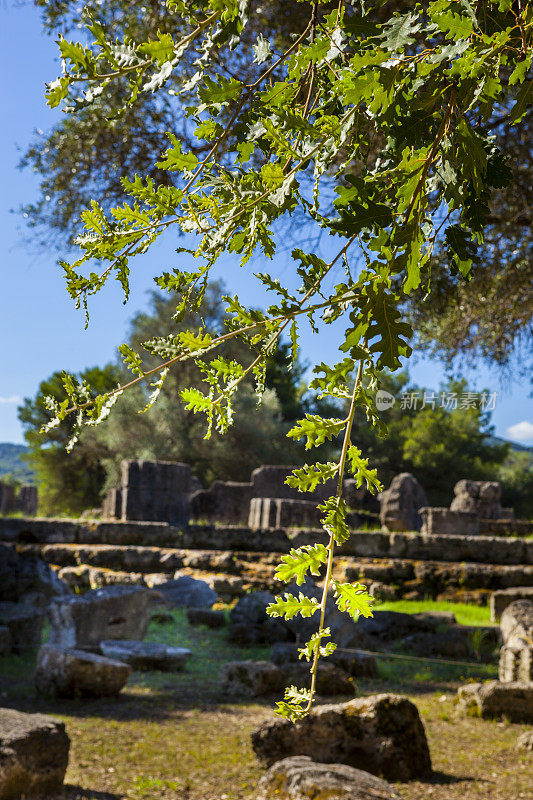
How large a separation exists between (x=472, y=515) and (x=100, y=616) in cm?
1214

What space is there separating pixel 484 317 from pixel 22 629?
8071mm

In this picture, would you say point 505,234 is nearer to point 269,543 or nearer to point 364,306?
point 269,543

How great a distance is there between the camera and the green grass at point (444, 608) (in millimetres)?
11565

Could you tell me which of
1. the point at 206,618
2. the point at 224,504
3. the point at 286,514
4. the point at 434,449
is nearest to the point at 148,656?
the point at 206,618

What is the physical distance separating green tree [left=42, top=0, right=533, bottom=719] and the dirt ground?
3.90 metres

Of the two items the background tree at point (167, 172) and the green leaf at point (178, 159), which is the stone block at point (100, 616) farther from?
the green leaf at point (178, 159)

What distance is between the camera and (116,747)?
17.5 feet

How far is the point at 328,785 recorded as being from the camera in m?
3.62

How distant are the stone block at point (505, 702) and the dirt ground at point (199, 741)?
0.40 ft

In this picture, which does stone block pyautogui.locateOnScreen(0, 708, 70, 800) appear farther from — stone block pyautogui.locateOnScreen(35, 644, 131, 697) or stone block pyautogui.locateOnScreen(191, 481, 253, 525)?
stone block pyautogui.locateOnScreen(191, 481, 253, 525)

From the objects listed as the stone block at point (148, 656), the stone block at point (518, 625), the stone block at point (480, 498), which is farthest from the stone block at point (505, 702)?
the stone block at point (480, 498)

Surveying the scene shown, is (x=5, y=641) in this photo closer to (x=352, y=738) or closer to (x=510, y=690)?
(x=352, y=738)

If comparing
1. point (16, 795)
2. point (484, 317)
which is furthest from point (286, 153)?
point (484, 317)

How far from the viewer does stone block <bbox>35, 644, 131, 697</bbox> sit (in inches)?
264
